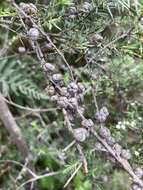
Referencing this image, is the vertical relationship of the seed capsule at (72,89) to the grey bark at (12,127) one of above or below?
above

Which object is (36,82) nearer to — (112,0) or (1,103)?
(1,103)

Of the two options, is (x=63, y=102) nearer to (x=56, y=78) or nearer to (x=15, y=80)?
(x=56, y=78)

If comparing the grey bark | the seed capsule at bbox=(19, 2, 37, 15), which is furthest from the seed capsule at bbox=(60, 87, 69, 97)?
the grey bark

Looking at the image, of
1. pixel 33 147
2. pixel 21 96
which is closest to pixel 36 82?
pixel 21 96

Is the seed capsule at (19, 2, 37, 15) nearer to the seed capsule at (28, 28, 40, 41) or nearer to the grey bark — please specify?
the seed capsule at (28, 28, 40, 41)

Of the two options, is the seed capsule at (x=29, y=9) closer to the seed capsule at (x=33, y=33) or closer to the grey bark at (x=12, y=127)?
the seed capsule at (x=33, y=33)

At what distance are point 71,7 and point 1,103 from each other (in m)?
0.48

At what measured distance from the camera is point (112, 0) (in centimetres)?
52

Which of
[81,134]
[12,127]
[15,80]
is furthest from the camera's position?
[15,80]

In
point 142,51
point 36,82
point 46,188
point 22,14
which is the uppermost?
point 22,14

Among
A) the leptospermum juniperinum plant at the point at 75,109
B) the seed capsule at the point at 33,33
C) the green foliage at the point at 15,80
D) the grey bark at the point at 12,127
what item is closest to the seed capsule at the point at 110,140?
the leptospermum juniperinum plant at the point at 75,109

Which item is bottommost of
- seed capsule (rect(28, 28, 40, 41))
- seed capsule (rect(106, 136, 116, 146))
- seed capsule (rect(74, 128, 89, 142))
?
seed capsule (rect(106, 136, 116, 146))

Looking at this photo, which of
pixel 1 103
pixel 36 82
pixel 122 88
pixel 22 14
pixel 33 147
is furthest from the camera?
pixel 36 82

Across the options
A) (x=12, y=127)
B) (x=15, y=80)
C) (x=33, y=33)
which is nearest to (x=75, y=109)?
(x=33, y=33)
